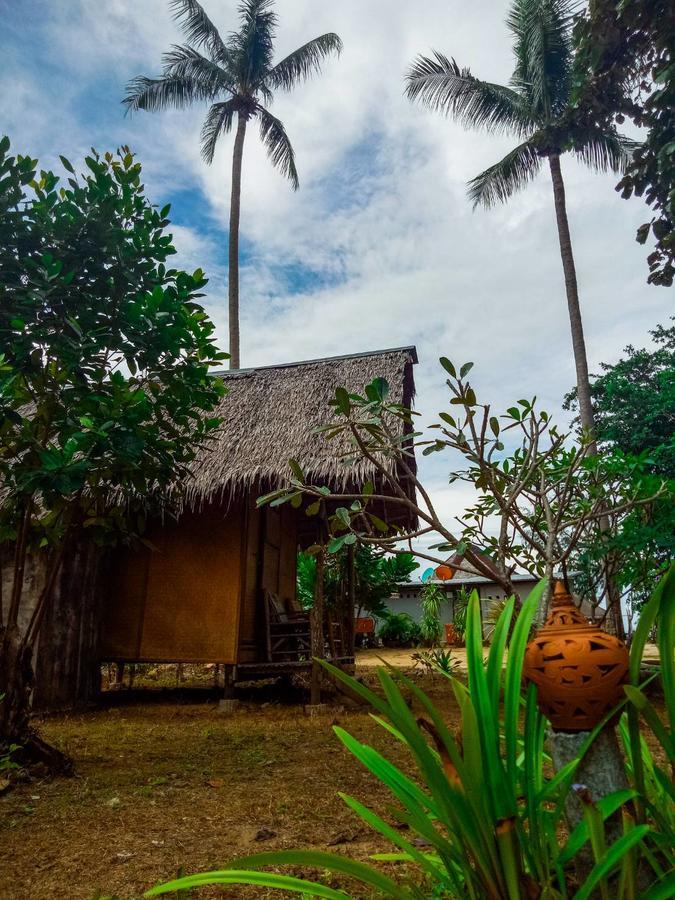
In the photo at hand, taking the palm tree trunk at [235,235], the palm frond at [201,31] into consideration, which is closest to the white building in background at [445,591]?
the palm tree trunk at [235,235]

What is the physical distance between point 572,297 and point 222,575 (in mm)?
8634

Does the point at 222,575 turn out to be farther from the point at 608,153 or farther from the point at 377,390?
the point at 608,153

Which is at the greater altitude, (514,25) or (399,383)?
(514,25)

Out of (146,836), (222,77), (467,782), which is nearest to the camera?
(467,782)

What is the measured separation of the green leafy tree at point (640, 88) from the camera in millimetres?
3828

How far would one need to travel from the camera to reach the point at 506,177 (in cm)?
1335

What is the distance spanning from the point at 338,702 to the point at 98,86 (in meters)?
6.32

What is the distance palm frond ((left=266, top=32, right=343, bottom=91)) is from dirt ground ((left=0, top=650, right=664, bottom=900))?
15.0 m

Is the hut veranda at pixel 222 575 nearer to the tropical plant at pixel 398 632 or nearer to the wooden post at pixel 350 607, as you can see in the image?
the wooden post at pixel 350 607

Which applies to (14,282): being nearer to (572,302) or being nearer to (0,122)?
(0,122)

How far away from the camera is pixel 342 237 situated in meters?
9.62

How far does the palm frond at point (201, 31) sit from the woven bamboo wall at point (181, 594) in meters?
13.2

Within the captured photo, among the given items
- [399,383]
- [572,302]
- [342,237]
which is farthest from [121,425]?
[572,302]

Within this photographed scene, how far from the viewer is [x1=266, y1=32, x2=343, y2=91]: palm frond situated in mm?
14492
